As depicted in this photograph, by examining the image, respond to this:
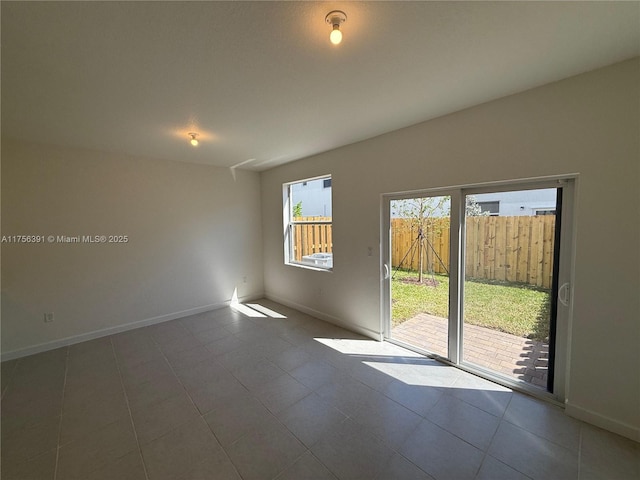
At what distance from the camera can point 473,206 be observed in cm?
257

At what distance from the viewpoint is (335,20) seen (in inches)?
51.4

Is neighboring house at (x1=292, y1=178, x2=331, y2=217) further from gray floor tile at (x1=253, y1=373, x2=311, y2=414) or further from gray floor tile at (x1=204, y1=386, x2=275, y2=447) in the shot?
gray floor tile at (x1=204, y1=386, x2=275, y2=447)

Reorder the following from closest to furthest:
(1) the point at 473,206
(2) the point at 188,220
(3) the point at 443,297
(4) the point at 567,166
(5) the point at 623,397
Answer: (5) the point at 623,397, (4) the point at 567,166, (1) the point at 473,206, (3) the point at 443,297, (2) the point at 188,220

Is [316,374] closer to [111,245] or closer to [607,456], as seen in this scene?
[607,456]

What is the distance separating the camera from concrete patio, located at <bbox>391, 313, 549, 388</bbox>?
235cm

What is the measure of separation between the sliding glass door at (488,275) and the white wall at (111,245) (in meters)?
3.05

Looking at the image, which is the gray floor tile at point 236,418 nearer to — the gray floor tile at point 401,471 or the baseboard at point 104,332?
the gray floor tile at point 401,471

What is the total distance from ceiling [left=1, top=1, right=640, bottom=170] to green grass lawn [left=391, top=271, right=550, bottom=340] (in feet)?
5.67

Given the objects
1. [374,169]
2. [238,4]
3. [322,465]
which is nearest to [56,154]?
[238,4]

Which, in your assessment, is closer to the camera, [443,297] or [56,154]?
[443,297]

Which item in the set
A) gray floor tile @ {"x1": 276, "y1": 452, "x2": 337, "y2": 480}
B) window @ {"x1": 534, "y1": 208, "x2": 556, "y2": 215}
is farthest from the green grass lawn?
gray floor tile @ {"x1": 276, "y1": 452, "x2": 337, "y2": 480}

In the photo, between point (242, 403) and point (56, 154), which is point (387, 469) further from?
point (56, 154)

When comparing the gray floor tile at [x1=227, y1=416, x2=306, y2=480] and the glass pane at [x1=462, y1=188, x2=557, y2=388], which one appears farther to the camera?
the glass pane at [x1=462, y1=188, x2=557, y2=388]

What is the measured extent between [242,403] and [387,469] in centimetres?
126
